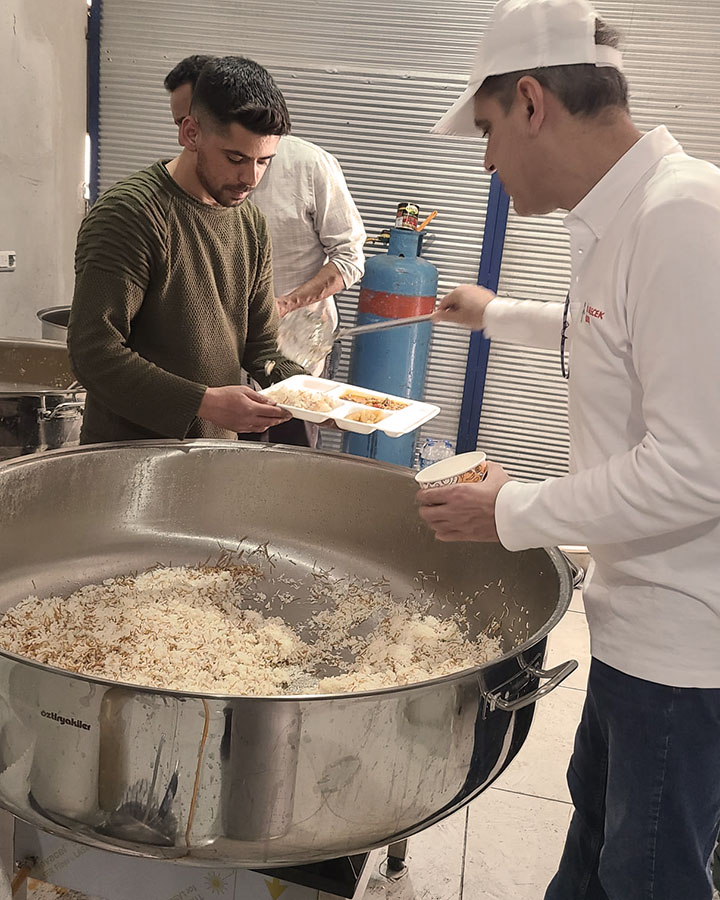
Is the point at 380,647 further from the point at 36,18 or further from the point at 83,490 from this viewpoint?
the point at 36,18

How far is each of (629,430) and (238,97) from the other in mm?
984

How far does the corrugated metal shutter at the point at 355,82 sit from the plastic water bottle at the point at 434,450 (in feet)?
2.44

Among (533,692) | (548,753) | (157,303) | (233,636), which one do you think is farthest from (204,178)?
(548,753)

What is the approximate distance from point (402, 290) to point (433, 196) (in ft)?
1.93

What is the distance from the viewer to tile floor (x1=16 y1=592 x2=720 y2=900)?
1.82 m

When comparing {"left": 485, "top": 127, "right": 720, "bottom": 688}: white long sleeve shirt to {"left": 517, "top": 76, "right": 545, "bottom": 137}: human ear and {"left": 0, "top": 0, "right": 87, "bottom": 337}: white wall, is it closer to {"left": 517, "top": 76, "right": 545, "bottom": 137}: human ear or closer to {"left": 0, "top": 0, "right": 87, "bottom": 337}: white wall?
{"left": 517, "top": 76, "right": 545, "bottom": 137}: human ear

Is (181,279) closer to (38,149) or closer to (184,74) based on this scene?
(184,74)

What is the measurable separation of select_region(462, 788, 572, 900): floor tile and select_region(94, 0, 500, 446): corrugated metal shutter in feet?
8.44

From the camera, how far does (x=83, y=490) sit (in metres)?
1.52

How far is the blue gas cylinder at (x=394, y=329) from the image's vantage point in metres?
3.70

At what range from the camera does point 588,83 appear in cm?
107

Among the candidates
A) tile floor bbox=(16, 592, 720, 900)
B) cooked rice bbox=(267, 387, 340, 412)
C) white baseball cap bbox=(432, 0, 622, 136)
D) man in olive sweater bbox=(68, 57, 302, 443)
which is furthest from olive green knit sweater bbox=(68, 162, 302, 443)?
tile floor bbox=(16, 592, 720, 900)

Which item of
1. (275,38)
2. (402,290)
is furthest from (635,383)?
(275,38)

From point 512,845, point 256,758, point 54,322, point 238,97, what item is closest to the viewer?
point 256,758
